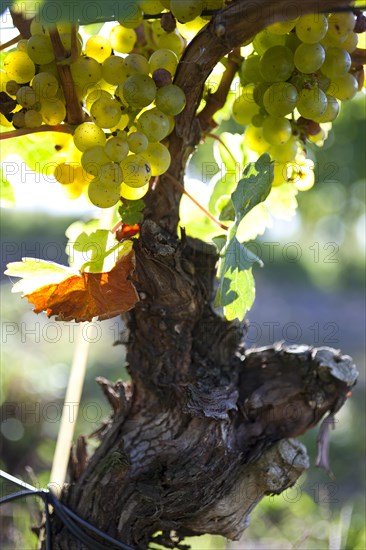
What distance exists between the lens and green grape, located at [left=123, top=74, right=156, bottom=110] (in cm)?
51

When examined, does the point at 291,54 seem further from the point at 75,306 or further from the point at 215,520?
the point at 215,520

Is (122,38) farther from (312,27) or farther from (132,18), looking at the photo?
(312,27)

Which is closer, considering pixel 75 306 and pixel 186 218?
pixel 75 306

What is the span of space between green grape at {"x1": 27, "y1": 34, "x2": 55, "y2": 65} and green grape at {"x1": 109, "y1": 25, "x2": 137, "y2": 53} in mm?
79

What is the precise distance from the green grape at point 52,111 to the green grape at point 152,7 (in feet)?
0.33

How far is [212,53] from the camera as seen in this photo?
1.71 feet

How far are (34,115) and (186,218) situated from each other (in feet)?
0.71

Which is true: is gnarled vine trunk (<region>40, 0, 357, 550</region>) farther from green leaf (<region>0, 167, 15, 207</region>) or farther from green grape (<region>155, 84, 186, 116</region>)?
green leaf (<region>0, 167, 15, 207</region>)

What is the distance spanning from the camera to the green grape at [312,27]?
0.50 m

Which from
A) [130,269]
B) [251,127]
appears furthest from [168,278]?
[251,127]

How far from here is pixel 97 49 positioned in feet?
1.80

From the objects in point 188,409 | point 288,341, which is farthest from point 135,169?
point 288,341

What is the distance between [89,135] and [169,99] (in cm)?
7

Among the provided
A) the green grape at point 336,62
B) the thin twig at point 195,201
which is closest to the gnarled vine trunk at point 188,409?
the thin twig at point 195,201
